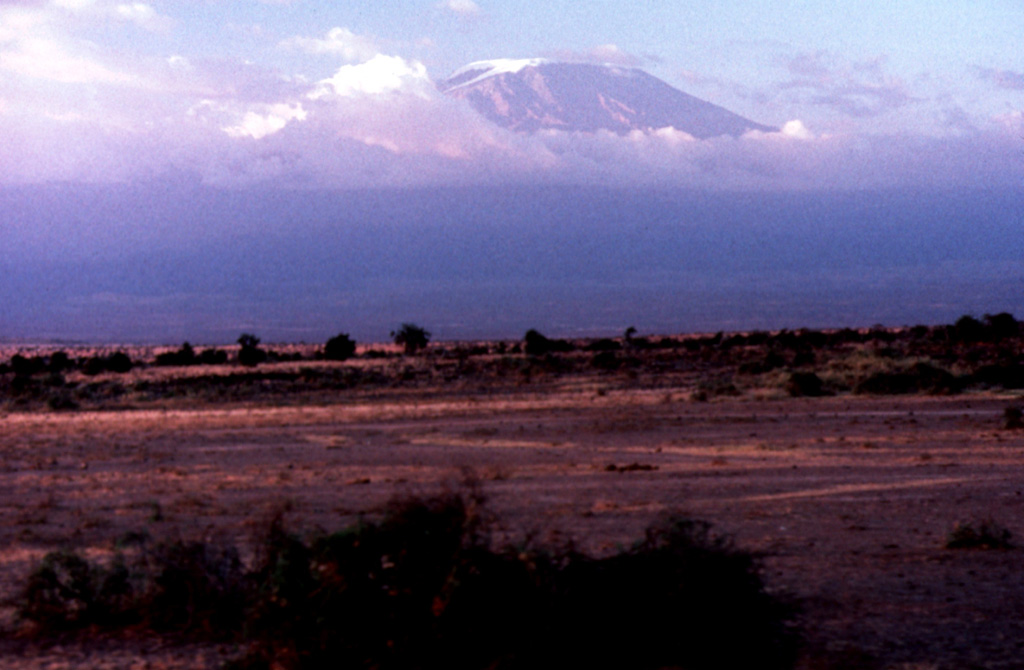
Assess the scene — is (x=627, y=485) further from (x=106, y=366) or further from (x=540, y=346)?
(x=106, y=366)

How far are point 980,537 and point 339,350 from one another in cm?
6246

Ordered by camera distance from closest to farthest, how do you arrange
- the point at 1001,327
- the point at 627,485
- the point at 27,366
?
the point at 627,485 → the point at 1001,327 → the point at 27,366

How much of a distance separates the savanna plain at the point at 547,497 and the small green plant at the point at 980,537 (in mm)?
56

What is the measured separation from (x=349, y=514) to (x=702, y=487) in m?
6.30

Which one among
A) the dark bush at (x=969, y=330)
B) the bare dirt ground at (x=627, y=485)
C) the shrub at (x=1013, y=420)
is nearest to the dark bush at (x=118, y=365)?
the bare dirt ground at (x=627, y=485)

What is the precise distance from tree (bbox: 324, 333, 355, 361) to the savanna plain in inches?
814

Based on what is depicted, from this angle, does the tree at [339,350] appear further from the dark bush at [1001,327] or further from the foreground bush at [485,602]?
the foreground bush at [485,602]

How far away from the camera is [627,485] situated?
62.6 feet

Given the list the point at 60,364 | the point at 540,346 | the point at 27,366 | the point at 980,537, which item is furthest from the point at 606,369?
the point at 980,537

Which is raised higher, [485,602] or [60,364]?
[60,364]

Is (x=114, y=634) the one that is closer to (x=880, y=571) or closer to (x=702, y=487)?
(x=880, y=571)

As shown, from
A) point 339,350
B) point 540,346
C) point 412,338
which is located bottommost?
point 339,350

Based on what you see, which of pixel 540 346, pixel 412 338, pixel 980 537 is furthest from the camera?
pixel 412 338

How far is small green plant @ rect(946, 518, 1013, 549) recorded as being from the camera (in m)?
13.1
